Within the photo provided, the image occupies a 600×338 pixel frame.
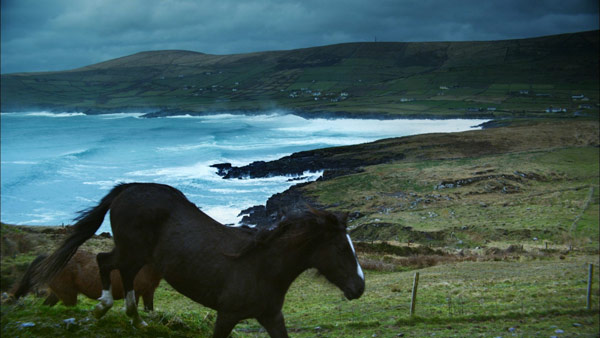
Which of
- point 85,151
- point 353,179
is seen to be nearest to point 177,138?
point 85,151

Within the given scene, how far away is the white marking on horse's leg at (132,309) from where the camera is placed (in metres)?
5.79

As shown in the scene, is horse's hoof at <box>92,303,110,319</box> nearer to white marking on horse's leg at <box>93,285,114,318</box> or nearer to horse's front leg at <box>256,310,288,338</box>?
white marking on horse's leg at <box>93,285,114,318</box>

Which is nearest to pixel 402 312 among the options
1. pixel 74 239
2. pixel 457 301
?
pixel 457 301

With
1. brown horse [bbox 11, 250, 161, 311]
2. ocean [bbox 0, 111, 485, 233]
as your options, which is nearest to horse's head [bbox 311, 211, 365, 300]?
brown horse [bbox 11, 250, 161, 311]

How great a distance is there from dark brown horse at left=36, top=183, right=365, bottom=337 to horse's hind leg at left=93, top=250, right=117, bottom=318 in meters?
0.04

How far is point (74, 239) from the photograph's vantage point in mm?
5852

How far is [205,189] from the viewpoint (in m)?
58.3

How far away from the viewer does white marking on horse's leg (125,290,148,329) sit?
19.0 feet

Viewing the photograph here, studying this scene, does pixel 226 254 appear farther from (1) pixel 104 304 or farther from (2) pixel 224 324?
(1) pixel 104 304

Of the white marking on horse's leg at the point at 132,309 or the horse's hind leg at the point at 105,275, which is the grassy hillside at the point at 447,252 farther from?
the horse's hind leg at the point at 105,275

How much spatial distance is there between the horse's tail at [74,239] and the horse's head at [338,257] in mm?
2598

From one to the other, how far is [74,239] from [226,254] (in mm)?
2225

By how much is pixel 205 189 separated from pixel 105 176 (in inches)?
791

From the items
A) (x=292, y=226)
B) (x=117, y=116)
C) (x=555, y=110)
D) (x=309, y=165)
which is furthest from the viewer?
(x=117, y=116)
